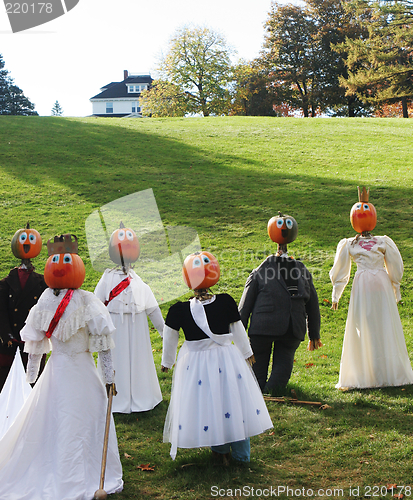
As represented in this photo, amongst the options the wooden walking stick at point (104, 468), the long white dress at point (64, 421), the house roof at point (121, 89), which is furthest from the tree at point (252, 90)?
the wooden walking stick at point (104, 468)

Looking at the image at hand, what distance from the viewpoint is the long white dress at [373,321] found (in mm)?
6453

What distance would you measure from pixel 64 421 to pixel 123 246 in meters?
2.59

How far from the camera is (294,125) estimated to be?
2742 centimetres

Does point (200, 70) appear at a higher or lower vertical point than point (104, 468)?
higher

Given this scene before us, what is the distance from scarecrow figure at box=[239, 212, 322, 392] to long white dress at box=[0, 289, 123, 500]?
2277 mm

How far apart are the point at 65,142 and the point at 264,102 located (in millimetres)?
23998

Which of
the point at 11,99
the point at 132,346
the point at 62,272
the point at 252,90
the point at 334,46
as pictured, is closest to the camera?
the point at 62,272

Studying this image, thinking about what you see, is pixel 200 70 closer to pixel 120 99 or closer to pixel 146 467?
pixel 120 99

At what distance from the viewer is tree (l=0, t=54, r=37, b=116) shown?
51.5 meters

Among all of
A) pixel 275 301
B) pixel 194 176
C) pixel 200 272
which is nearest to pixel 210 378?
pixel 200 272

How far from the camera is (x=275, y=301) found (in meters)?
6.05

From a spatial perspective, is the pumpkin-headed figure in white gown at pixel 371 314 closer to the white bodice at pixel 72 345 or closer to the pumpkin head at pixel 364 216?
the pumpkin head at pixel 364 216

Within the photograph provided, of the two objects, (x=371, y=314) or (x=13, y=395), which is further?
(x=371, y=314)

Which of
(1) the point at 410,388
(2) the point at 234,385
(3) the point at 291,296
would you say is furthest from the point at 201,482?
(1) the point at 410,388
